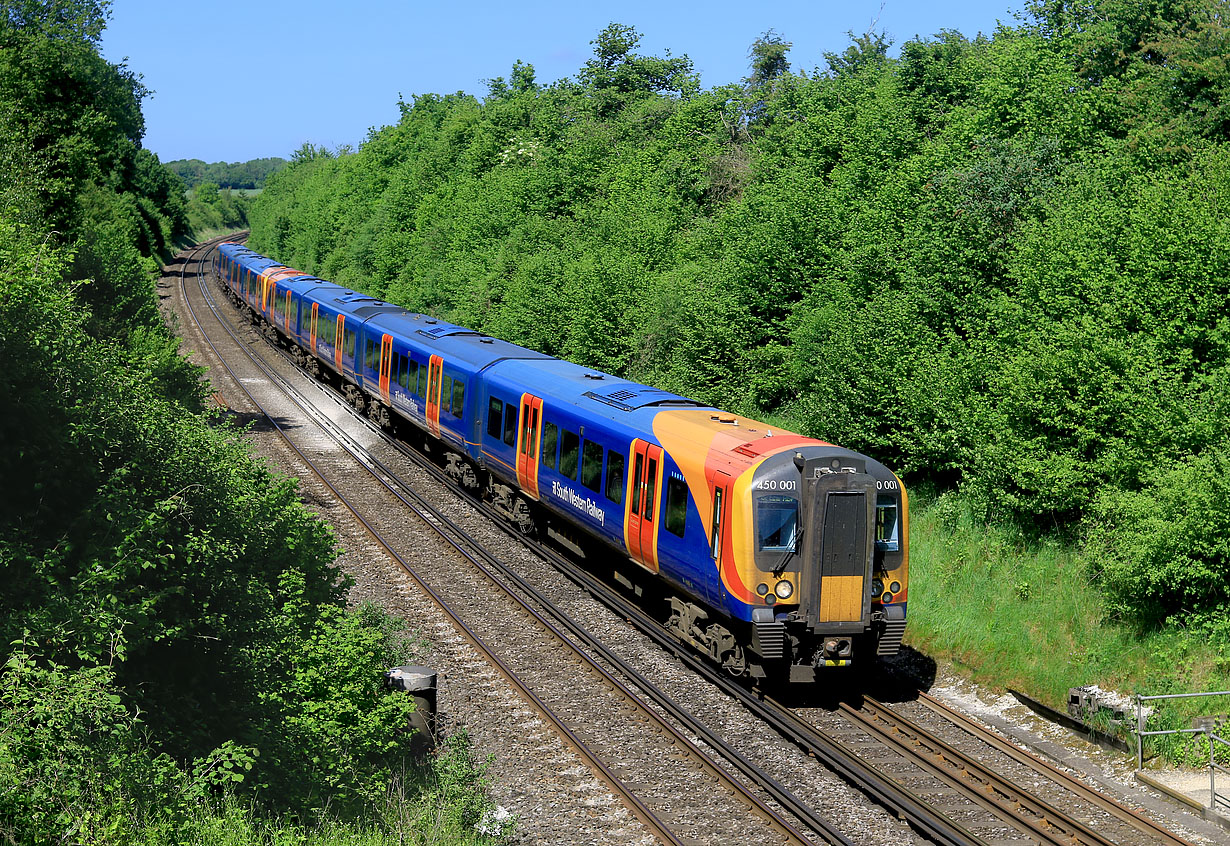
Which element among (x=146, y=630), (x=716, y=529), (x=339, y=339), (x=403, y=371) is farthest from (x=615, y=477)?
(x=339, y=339)

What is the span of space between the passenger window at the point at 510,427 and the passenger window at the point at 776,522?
8168 millimetres

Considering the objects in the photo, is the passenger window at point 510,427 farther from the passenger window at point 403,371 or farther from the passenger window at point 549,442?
the passenger window at point 403,371

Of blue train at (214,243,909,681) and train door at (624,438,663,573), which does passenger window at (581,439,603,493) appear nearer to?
blue train at (214,243,909,681)

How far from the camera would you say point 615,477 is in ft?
53.6

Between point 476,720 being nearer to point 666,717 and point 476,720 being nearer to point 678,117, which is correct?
point 666,717

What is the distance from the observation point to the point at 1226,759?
1201cm

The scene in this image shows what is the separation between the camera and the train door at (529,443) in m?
19.3

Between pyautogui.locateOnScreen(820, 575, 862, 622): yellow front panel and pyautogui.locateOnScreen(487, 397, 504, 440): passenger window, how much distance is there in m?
9.41

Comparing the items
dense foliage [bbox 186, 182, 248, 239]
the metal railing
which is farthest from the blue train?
dense foliage [bbox 186, 182, 248, 239]

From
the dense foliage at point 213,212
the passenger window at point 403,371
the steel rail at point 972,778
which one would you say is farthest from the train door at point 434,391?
the dense foliage at point 213,212

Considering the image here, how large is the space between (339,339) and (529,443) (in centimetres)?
1621

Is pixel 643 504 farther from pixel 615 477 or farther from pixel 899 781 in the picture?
pixel 899 781

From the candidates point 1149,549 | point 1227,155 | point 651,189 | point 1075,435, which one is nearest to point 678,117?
point 651,189

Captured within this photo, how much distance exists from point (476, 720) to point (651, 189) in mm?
28877
